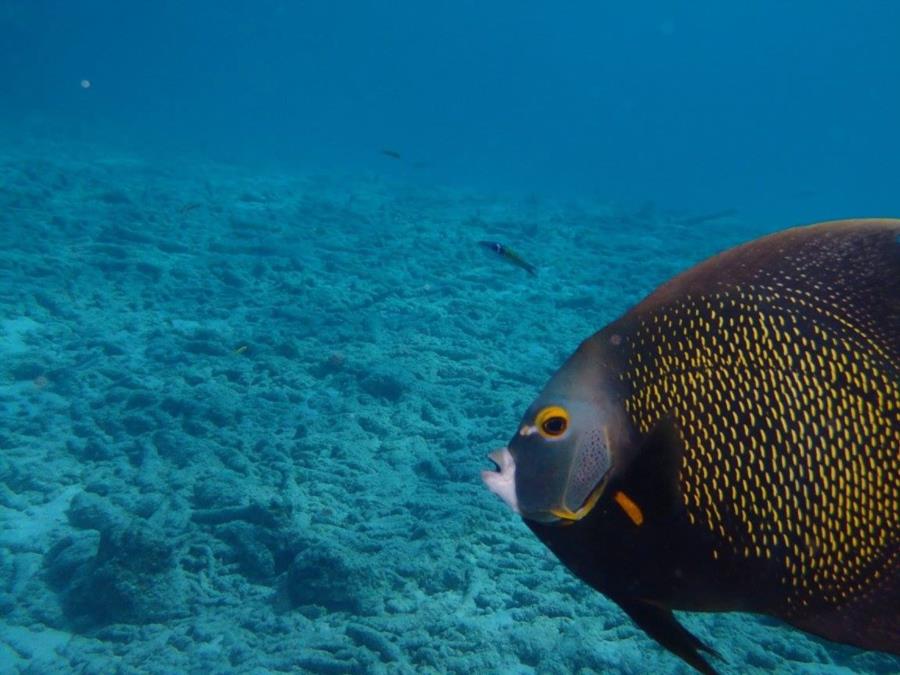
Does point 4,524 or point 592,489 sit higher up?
point 592,489

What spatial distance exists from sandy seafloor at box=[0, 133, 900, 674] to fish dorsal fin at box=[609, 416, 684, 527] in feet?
2.91

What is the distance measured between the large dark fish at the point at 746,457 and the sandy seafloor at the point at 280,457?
0.74m

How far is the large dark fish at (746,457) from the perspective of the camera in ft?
3.20

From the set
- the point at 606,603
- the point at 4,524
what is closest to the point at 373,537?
the point at 606,603

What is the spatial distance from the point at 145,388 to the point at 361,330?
11.2ft

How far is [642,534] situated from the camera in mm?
1024

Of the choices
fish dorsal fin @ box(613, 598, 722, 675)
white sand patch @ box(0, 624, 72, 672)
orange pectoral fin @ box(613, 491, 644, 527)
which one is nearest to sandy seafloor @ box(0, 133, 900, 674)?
white sand patch @ box(0, 624, 72, 672)

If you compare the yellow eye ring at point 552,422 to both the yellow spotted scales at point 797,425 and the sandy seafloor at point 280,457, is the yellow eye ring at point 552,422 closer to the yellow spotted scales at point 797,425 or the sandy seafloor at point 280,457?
the yellow spotted scales at point 797,425

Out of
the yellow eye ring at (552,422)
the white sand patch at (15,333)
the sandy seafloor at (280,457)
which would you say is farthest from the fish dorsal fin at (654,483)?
the white sand patch at (15,333)

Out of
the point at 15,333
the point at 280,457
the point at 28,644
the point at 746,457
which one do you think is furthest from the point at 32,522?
the point at 746,457

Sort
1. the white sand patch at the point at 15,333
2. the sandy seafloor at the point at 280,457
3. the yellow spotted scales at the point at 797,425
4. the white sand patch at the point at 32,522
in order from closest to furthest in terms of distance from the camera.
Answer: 1. the yellow spotted scales at the point at 797,425
2. the sandy seafloor at the point at 280,457
3. the white sand patch at the point at 32,522
4. the white sand patch at the point at 15,333

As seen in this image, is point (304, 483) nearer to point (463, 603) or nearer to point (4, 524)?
point (463, 603)

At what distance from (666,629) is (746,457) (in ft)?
1.17

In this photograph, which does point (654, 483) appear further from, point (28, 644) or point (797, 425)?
point (28, 644)
